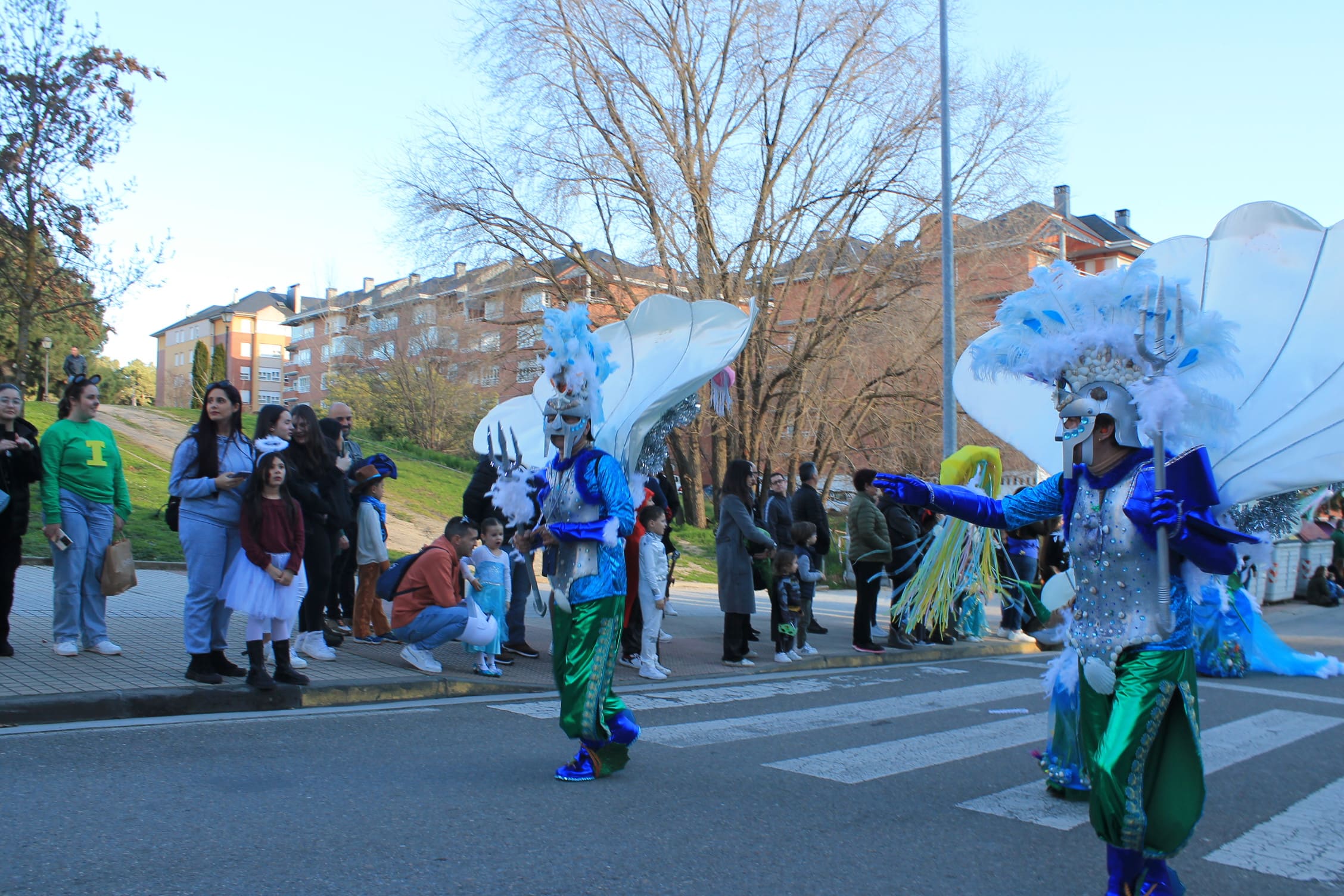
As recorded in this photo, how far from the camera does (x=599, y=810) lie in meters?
4.63

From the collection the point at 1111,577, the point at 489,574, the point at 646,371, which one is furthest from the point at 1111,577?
the point at 489,574

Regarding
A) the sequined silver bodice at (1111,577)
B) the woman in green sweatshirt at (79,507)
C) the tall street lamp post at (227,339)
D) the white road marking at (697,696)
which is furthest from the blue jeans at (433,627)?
the tall street lamp post at (227,339)

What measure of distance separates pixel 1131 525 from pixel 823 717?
3.76m

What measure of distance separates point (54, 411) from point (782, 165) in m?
17.2

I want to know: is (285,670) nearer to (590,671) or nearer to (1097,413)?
(590,671)

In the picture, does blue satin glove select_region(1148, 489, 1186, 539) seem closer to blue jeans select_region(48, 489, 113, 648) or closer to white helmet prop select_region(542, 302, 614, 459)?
white helmet prop select_region(542, 302, 614, 459)

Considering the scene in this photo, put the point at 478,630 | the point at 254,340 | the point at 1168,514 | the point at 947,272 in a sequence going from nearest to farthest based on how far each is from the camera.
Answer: the point at 1168,514
the point at 478,630
the point at 947,272
the point at 254,340

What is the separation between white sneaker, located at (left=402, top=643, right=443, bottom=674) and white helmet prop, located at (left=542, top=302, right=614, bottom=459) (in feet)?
10.7

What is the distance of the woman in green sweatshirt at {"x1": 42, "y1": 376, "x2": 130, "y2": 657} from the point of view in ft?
23.2

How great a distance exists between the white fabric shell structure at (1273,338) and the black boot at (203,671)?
499cm

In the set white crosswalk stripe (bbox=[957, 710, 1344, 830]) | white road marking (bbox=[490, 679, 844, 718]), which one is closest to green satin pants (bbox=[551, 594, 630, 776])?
white road marking (bbox=[490, 679, 844, 718])

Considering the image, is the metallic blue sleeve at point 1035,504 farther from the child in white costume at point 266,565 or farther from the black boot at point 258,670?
the black boot at point 258,670

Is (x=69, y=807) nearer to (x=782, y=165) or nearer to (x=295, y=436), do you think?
(x=295, y=436)

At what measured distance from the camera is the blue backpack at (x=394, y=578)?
820 centimetres
